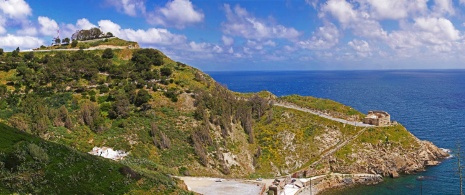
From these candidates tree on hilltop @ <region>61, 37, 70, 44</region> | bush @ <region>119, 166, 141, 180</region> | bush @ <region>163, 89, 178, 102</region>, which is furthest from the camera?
tree on hilltop @ <region>61, 37, 70, 44</region>

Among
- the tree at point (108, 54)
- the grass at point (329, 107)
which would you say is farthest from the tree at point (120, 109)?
the grass at point (329, 107)

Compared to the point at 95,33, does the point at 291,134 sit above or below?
below

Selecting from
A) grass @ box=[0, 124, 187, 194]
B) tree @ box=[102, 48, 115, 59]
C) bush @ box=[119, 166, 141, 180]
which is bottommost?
bush @ box=[119, 166, 141, 180]

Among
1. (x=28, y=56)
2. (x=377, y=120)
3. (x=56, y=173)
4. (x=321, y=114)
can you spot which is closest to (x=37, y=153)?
(x=56, y=173)

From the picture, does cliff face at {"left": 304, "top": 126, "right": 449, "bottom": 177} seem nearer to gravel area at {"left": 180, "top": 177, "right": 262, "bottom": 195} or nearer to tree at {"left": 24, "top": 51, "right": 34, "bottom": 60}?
gravel area at {"left": 180, "top": 177, "right": 262, "bottom": 195}

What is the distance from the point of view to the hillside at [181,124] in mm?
58688

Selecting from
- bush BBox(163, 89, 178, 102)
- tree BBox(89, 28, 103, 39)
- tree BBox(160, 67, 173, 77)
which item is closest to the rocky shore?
bush BBox(163, 89, 178, 102)

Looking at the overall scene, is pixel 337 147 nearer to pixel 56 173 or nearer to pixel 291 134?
pixel 291 134

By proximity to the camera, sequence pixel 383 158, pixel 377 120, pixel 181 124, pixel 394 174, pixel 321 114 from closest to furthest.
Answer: pixel 394 174 < pixel 181 124 < pixel 383 158 < pixel 377 120 < pixel 321 114

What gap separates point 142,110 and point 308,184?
33676 millimetres

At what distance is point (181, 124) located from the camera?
67.5m

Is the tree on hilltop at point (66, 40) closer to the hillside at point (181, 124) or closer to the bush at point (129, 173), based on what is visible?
the hillside at point (181, 124)

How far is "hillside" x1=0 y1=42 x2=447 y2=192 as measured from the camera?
58.7 metres

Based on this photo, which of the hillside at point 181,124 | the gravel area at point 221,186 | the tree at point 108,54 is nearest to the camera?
the gravel area at point 221,186
